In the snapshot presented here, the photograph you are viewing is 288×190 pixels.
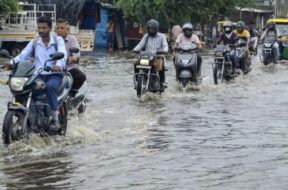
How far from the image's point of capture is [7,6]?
26234 millimetres

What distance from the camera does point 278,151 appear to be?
747 centimetres

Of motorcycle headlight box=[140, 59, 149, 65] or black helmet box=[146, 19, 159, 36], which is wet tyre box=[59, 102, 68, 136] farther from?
black helmet box=[146, 19, 159, 36]

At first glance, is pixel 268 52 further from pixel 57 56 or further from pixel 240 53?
pixel 57 56

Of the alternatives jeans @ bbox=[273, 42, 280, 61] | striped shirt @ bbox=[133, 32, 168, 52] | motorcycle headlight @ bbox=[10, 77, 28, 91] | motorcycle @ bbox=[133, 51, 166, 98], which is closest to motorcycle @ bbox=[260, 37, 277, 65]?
jeans @ bbox=[273, 42, 280, 61]

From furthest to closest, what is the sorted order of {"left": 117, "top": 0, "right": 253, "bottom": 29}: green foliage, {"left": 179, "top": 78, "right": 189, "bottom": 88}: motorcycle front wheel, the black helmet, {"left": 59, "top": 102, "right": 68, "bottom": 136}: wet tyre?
{"left": 117, "top": 0, "right": 253, "bottom": 29}: green foliage, {"left": 179, "top": 78, "right": 189, "bottom": 88}: motorcycle front wheel, the black helmet, {"left": 59, "top": 102, "right": 68, "bottom": 136}: wet tyre

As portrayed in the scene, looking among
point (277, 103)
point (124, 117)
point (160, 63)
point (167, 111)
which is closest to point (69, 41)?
point (124, 117)

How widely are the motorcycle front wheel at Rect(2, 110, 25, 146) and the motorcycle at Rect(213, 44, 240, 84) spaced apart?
8.96 m

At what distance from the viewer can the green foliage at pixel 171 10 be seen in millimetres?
37281

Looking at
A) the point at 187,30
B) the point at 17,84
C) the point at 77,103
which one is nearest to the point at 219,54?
the point at 187,30

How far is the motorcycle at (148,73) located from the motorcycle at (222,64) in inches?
126

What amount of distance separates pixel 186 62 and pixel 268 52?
33.0ft

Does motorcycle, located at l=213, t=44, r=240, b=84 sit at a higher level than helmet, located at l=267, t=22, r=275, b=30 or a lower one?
lower

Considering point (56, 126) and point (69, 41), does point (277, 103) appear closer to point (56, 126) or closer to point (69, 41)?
point (69, 41)

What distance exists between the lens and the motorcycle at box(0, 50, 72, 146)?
7.08 m
